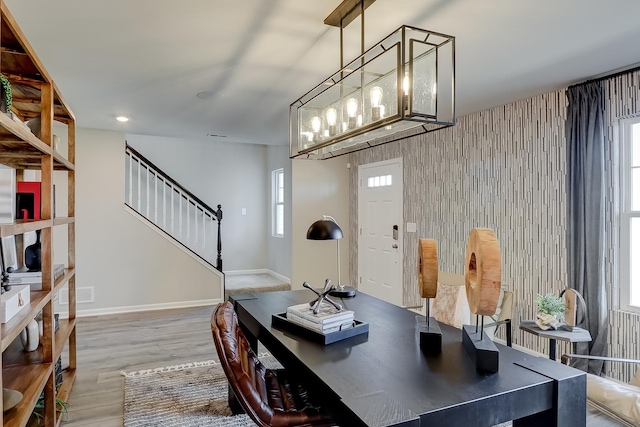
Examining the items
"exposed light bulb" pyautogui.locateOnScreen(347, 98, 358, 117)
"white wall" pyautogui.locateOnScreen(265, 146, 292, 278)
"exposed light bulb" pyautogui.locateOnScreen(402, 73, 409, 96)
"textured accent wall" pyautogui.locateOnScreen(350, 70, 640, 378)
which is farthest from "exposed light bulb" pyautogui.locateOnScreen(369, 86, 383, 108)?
"white wall" pyautogui.locateOnScreen(265, 146, 292, 278)

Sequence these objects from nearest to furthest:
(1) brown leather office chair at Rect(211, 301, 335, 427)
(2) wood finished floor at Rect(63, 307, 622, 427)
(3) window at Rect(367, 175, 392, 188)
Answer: (1) brown leather office chair at Rect(211, 301, 335, 427)
(2) wood finished floor at Rect(63, 307, 622, 427)
(3) window at Rect(367, 175, 392, 188)

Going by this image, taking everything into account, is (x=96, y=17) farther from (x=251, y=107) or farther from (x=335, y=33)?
(x=251, y=107)

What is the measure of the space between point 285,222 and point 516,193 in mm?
3604

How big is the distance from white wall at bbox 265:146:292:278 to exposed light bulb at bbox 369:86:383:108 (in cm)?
408

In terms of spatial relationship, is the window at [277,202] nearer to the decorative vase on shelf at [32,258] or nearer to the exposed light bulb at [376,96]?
the decorative vase on shelf at [32,258]

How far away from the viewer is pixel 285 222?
636cm

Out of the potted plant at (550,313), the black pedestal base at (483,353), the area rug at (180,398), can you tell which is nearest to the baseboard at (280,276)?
the area rug at (180,398)

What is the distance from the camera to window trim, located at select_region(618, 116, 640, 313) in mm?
2963

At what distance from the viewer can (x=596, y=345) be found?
9.91 ft

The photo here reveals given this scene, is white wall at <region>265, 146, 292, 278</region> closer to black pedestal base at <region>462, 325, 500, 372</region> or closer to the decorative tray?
the decorative tray

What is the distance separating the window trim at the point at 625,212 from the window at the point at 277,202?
4.72 m

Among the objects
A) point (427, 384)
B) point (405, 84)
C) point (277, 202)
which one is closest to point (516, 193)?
point (405, 84)

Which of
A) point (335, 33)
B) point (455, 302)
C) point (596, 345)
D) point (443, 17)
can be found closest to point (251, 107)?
point (335, 33)

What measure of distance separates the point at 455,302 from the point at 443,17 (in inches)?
80.8
